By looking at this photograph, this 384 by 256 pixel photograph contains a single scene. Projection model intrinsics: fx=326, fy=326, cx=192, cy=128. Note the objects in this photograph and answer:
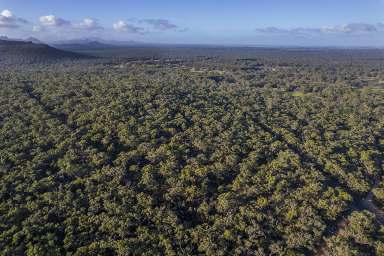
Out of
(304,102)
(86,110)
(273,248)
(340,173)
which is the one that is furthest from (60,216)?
(304,102)

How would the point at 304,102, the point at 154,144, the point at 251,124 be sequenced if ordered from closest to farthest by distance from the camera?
the point at 154,144 < the point at 251,124 < the point at 304,102

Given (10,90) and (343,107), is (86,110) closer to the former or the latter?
(10,90)

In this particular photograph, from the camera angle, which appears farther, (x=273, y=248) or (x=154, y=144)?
(x=154, y=144)

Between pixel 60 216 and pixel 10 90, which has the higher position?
pixel 10 90

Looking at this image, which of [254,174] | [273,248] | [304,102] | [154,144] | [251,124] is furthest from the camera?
[304,102]

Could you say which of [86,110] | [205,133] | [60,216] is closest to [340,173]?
[205,133]

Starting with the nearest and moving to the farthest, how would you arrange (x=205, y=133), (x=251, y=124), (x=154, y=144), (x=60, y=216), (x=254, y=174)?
(x=60, y=216), (x=254, y=174), (x=154, y=144), (x=205, y=133), (x=251, y=124)

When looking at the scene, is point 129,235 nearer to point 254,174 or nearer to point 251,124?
point 254,174

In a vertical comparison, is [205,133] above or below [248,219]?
above

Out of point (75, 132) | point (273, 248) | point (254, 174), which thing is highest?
point (75, 132)
